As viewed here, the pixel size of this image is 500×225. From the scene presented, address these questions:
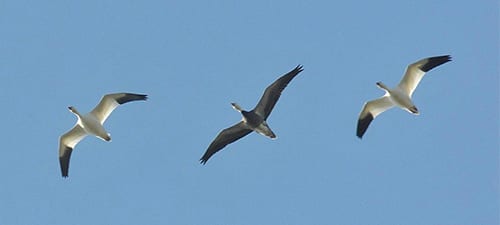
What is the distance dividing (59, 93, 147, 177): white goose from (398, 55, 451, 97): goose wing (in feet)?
21.2

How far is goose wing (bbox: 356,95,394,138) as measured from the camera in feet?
115

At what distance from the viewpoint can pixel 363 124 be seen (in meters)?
35.5

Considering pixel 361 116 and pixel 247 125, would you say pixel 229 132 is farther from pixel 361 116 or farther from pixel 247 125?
pixel 361 116

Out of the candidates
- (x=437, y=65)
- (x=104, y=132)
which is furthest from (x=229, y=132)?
(x=437, y=65)

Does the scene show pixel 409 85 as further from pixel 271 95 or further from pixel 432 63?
pixel 271 95

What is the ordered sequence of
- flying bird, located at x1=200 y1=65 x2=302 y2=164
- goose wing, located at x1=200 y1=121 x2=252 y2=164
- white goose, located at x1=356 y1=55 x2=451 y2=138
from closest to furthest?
1. flying bird, located at x1=200 y1=65 x2=302 y2=164
2. goose wing, located at x1=200 y1=121 x2=252 y2=164
3. white goose, located at x1=356 y1=55 x2=451 y2=138

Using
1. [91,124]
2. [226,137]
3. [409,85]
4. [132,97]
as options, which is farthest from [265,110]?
[91,124]

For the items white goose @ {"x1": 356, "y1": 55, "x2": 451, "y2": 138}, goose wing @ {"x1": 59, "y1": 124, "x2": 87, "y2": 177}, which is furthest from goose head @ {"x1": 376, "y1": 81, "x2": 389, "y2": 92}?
goose wing @ {"x1": 59, "y1": 124, "x2": 87, "y2": 177}

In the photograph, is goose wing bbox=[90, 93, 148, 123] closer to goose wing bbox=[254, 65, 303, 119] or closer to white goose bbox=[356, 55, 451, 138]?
goose wing bbox=[254, 65, 303, 119]

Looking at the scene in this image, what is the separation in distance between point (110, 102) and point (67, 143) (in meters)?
1.65

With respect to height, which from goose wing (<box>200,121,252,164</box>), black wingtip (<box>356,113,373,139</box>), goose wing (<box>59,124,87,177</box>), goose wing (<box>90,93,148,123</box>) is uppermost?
goose wing (<box>90,93,148,123</box>)

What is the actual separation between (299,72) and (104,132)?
5063mm

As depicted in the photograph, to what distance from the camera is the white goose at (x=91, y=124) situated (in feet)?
112

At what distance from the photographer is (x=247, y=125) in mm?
32781
